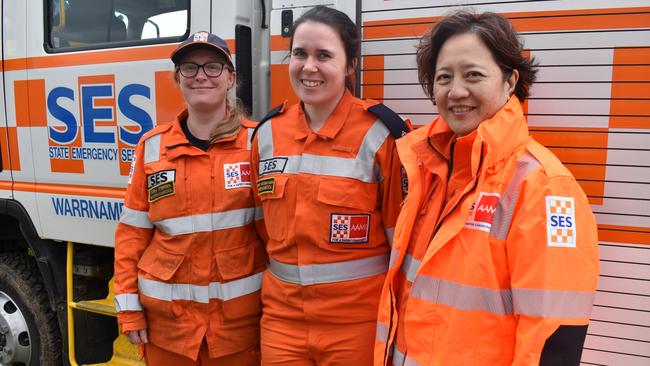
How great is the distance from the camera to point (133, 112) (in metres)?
2.59

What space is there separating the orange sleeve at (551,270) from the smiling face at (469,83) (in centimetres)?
26

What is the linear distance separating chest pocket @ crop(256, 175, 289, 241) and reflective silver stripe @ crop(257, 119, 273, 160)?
0.32ft

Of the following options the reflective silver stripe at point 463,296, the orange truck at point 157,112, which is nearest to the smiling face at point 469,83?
the reflective silver stripe at point 463,296

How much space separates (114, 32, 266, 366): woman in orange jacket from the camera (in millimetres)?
1975

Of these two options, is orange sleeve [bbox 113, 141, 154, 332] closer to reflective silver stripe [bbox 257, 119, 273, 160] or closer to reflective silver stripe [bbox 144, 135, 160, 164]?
reflective silver stripe [bbox 144, 135, 160, 164]

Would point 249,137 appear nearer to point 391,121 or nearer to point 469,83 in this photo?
point 391,121

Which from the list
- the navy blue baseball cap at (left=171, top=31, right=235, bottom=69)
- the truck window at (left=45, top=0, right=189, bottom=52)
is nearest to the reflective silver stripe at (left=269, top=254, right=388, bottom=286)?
the navy blue baseball cap at (left=171, top=31, right=235, bottom=69)

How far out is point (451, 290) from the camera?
4.22 feet

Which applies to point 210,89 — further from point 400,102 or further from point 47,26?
point 47,26

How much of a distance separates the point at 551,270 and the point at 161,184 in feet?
4.66

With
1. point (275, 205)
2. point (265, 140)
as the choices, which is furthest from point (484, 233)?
point (265, 140)

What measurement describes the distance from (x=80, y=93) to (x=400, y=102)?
1699 millimetres

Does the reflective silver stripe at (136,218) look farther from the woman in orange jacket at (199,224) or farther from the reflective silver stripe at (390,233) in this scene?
the reflective silver stripe at (390,233)

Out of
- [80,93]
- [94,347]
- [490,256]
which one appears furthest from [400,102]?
[94,347]
